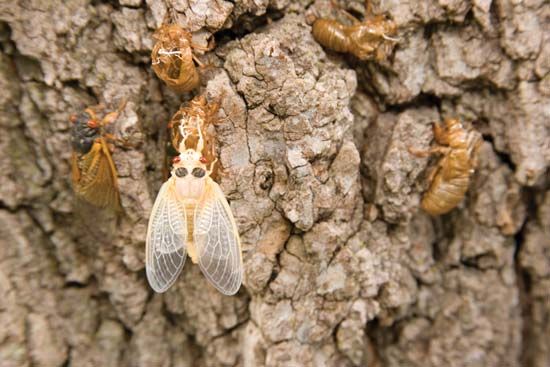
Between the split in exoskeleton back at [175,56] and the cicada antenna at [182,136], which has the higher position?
the split in exoskeleton back at [175,56]

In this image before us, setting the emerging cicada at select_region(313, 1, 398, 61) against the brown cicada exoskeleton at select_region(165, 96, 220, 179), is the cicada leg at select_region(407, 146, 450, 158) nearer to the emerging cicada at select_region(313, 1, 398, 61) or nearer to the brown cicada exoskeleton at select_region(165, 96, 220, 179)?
the emerging cicada at select_region(313, 1, 398, 61)

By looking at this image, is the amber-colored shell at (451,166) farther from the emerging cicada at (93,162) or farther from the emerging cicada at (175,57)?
the emerging cicada at (93,162)

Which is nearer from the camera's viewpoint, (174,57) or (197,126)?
(174,57)

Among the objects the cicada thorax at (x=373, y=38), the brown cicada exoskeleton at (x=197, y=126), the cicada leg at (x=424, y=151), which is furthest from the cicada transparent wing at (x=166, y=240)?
the cicada leg at (x=424, y=151)

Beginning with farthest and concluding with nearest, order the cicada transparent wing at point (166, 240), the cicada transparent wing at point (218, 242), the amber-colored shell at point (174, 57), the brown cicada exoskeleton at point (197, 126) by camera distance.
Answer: the cicada transparent wing at point (166, 240) < the cicada transparent wing at point (218, 242) < the brown cicada exoskeleton at point (197, 126) < the amber-colored shell at point (174, 57)

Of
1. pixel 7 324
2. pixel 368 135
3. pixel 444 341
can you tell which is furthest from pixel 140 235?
pixel 444 341

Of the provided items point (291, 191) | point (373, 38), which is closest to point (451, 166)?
point (373, 38)

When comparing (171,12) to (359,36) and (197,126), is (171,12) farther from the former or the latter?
(359,36)
